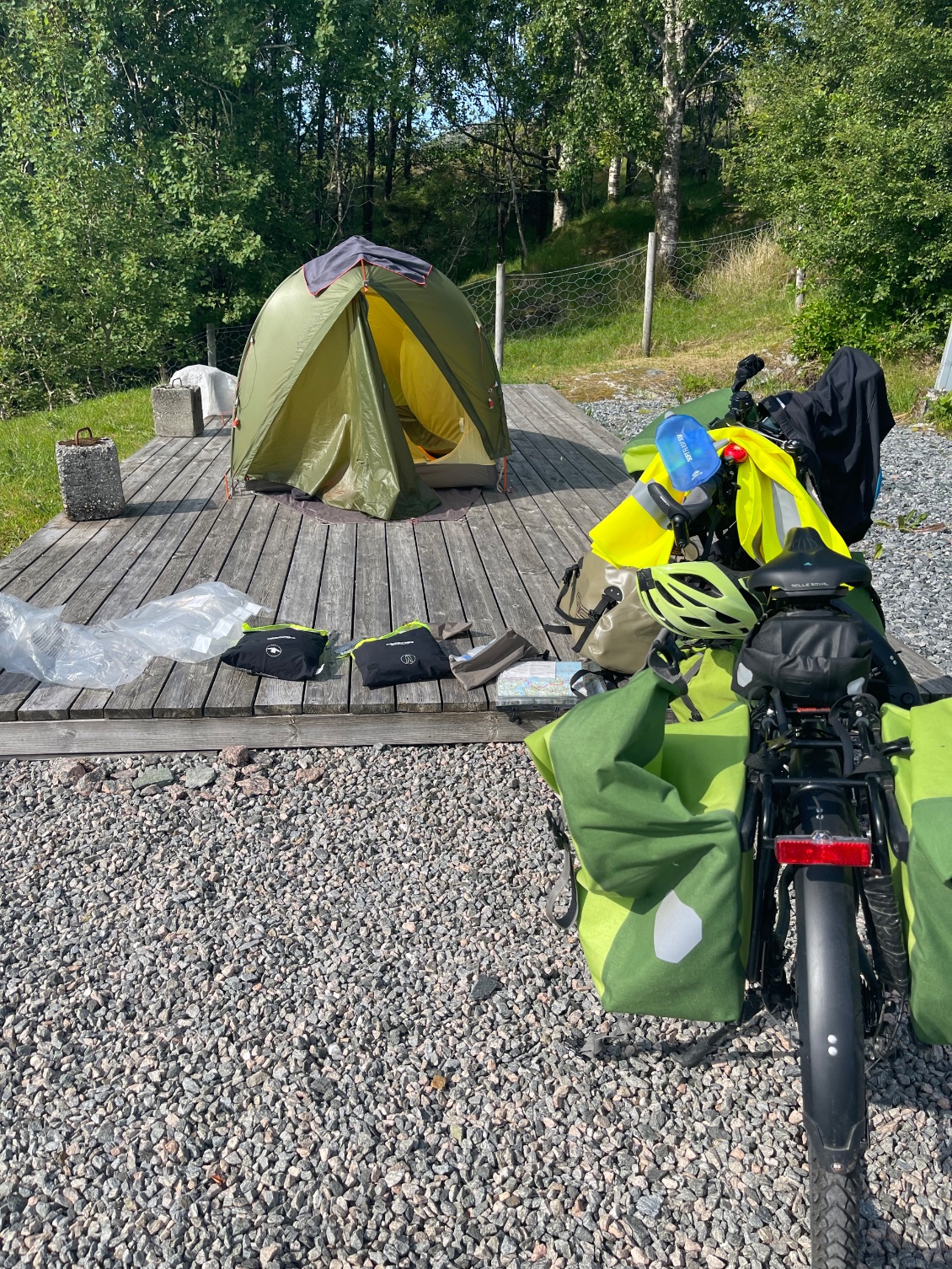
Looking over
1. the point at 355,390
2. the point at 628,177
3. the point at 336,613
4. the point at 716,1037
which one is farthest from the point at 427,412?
the point at 628,177

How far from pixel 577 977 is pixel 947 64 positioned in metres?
11.2

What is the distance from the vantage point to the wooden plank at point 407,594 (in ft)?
12.2

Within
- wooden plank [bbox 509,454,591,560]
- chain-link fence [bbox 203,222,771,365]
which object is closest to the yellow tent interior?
wooden plank [bbox 509,454,591,560]

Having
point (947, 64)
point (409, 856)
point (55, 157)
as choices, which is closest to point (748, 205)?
point (947, 64)

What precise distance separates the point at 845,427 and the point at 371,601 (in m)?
2.39

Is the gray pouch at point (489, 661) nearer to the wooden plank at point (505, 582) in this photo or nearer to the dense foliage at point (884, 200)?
the wooden plank at point (505, 582)

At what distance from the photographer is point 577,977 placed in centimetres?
257

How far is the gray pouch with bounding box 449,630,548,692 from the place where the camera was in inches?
151

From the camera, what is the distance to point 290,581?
16.4ft

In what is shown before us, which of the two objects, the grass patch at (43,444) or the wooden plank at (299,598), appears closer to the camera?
the wooden plank at (299,598)

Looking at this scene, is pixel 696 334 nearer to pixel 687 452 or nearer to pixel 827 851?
pixel 687 452

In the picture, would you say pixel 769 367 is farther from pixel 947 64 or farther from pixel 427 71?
pixel 427 71

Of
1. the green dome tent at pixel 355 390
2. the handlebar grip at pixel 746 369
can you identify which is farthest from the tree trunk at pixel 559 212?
the handlebar grip at pixel 746 369

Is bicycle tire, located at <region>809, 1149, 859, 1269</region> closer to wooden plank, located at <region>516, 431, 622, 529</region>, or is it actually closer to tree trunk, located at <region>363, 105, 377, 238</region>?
wooden plank, located at <region>516, 431, 622, 529</region>
